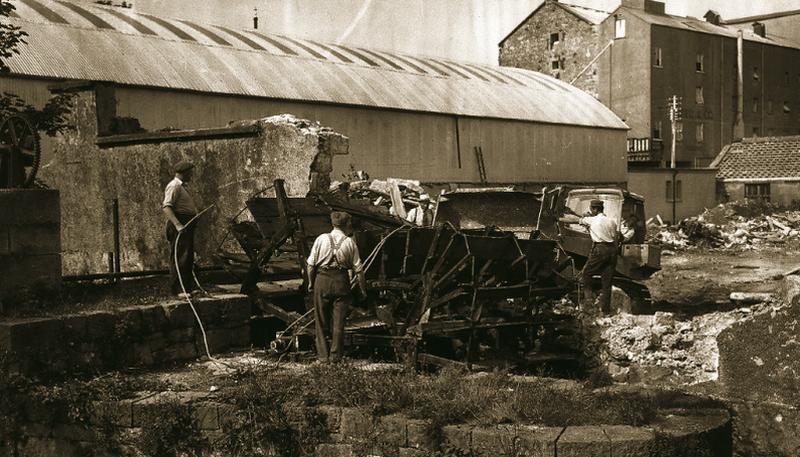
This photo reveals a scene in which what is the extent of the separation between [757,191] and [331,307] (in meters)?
36.2

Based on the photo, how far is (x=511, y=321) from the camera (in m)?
12.7

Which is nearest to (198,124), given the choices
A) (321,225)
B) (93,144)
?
(93,144)

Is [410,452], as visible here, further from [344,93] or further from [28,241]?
[344,93]

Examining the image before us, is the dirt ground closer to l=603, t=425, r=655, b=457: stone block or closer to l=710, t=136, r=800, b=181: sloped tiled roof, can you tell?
l=603, t=425, r=655, b=457: stone block

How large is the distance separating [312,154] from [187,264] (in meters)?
3.78

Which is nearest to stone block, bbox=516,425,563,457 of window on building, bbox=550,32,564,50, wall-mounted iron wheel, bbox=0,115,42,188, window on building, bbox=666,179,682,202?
wall-mounted iron wheel, bbox=0,115,42,188

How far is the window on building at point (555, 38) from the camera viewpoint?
49875mm

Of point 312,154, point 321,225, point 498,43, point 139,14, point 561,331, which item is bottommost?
point 561,331

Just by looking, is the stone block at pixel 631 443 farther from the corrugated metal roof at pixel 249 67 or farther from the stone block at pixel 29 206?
the corrugated metal roof at pixel 249 67

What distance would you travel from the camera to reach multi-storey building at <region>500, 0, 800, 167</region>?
4812 centimetres

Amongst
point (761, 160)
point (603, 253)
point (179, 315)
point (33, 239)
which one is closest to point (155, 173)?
point (33, 239)

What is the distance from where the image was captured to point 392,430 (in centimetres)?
686

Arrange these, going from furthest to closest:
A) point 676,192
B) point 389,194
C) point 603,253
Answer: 1. point 676,192
2. point 389,194
3. point 603,253

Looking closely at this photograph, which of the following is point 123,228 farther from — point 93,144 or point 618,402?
point 618,402
